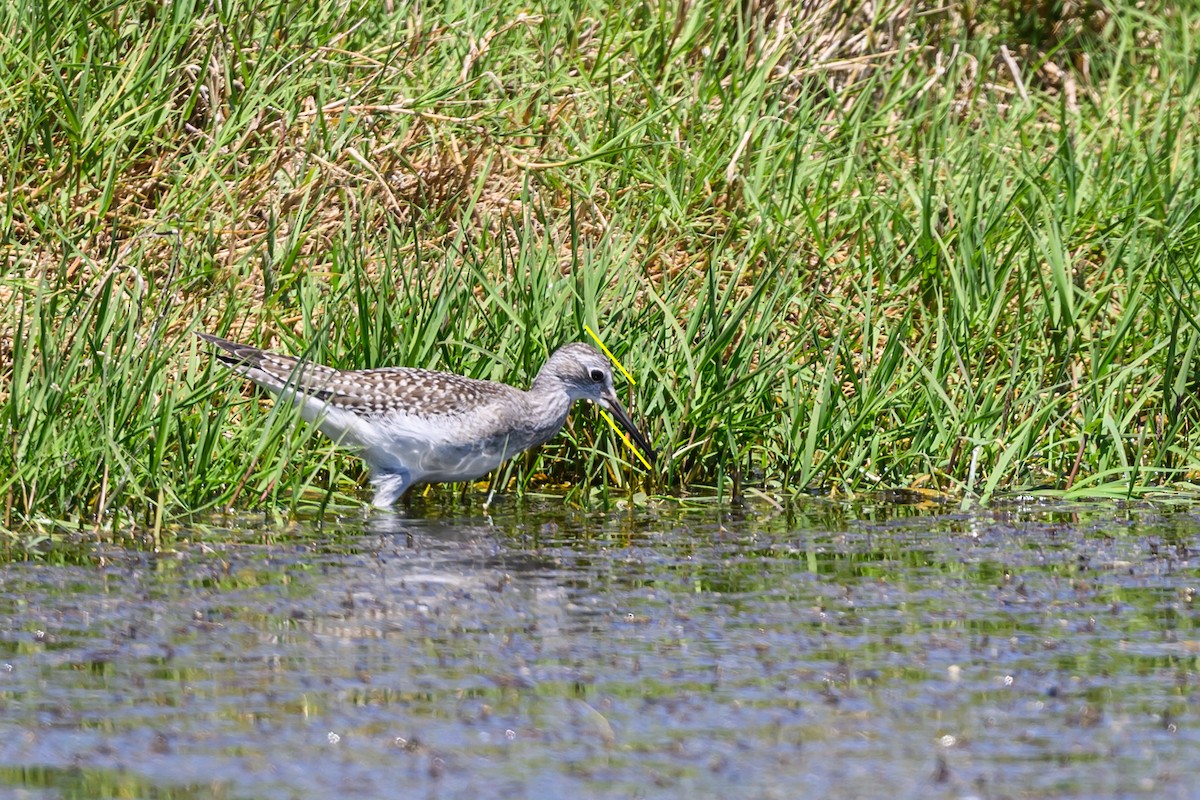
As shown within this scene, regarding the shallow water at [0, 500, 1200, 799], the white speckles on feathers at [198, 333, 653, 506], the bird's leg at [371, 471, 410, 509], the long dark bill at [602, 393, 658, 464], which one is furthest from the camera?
the long dark bill at [602, 393, 658, 464]

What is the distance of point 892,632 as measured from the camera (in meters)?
5.61

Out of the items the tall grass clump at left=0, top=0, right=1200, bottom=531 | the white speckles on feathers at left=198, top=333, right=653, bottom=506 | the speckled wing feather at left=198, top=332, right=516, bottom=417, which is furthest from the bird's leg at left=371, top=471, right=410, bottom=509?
the speckled wing feather at left=198, top=332, right=516, bottom=417

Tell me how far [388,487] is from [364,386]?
0.43 meters

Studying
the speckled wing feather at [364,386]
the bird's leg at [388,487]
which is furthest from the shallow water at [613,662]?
the speckled wing feather at [364,386]

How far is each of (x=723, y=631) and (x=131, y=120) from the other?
4.69m

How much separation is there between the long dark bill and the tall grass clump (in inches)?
4.3

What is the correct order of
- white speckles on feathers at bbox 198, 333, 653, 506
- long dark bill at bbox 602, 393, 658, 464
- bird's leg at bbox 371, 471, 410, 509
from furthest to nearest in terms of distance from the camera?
1. long dark bill at bbox 602, 393, 658, 464
2. bird's leg at bbox 371, 471, 410, 509
3. white speckles on feathers at bbox 198, 333, 653, 506

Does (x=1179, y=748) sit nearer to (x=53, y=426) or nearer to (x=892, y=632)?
(x=892, y=632)

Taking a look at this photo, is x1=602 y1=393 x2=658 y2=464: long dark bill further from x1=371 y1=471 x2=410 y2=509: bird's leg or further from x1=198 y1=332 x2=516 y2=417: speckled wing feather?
x1=371 y1=471 x2=410 y2=509: bird's leg

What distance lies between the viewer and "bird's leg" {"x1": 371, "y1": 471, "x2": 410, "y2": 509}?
7.67m

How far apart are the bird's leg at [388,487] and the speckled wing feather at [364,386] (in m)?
0.31

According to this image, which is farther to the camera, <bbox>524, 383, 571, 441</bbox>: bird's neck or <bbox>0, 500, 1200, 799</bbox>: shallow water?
<bbox>524, 383, 571, 441</bbox>: bird's neck

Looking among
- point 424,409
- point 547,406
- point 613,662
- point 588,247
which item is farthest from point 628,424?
point 613,662

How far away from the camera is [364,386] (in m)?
7.62
